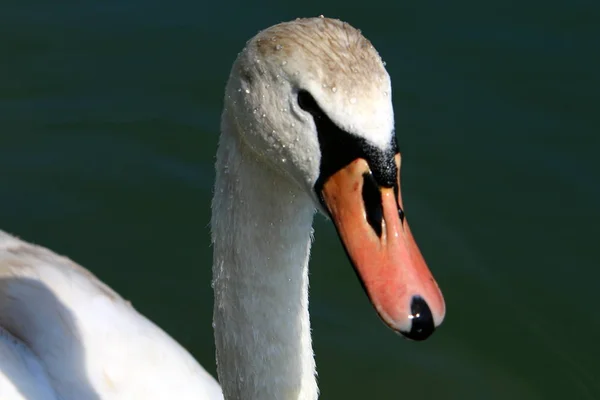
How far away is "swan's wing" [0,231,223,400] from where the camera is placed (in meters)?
4.25

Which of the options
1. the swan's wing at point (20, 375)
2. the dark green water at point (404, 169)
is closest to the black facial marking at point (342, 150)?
the swan's wing at point (20, 375)

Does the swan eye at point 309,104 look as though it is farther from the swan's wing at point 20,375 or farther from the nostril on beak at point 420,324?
the swan's wing at point 20,375

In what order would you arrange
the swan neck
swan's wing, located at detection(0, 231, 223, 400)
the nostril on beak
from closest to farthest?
the nostril on beak, the swan neck, swan's wing, located at detection(0, 231, 223, 400)

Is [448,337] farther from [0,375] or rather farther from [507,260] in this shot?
[0,375]

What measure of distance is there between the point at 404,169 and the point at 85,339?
2559 mm

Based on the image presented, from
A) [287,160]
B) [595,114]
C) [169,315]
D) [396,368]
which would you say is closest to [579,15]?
[595,114]

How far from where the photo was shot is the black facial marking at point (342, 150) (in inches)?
112

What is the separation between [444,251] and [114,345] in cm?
223

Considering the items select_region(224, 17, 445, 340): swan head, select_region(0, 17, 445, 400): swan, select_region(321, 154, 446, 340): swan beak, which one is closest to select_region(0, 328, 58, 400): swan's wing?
select_region(0, 17, 445, 400): swan

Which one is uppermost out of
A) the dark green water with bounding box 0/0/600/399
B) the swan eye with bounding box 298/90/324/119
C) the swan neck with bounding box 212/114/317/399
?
the swan eye with bounding box 298/90/324/119

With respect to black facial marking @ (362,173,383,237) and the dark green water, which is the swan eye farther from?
the dark green water

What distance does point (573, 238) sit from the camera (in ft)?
19.7

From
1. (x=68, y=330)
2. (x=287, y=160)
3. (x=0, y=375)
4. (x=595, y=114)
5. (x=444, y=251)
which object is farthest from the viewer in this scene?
(x=595, y=114)

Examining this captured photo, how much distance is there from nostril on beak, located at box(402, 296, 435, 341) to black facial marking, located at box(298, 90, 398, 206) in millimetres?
356
